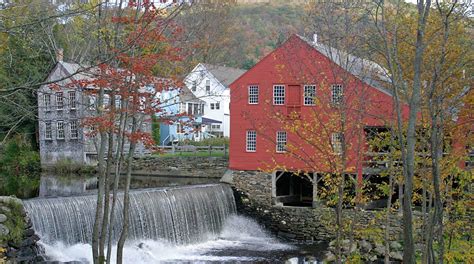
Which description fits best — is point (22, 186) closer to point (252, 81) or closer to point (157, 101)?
point (252, 81)

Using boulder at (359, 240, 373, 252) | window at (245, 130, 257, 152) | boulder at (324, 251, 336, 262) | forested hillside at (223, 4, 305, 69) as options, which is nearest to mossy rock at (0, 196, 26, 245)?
forested hillside at (223, 4, 305, 69)

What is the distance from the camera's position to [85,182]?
33.0m

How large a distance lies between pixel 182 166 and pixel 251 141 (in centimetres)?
1032

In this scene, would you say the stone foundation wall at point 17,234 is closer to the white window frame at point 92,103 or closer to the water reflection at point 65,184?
the white window frame at point 92,103

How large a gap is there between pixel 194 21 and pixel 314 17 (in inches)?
115

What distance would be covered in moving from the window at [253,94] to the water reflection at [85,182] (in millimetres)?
6702

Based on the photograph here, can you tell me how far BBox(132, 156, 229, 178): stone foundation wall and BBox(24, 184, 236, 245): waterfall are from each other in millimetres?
9370

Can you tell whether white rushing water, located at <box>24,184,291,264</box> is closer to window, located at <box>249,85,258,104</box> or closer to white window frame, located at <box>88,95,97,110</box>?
window, located at <box>249,85,258,104</box>

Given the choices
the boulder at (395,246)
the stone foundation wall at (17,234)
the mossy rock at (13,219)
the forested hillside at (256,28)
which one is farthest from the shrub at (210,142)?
the mossy rock at (13,219)

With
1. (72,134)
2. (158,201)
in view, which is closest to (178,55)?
(158,201)

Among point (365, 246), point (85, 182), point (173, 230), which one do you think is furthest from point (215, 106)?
point (365, 246)

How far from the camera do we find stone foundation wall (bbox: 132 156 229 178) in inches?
1390

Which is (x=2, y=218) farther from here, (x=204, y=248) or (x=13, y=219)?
(x=204, y=248)

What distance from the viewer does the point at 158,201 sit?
21.3 meters
